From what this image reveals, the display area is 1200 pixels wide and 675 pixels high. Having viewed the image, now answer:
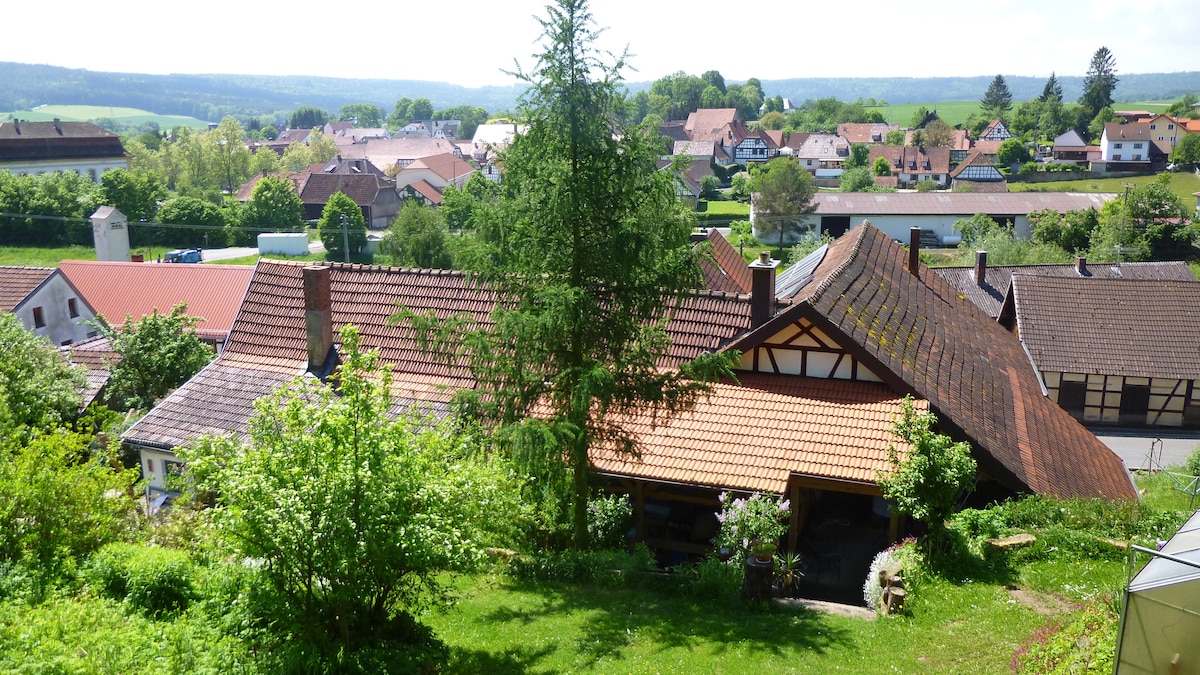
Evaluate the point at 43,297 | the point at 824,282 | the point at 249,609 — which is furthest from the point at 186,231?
the point at 249,609

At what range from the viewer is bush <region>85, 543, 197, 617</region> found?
12.2m

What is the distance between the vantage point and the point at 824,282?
19875 millimetres

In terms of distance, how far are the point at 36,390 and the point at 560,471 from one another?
14.4 meters

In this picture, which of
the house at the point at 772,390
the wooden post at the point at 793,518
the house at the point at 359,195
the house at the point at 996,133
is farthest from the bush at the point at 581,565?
the house at the point at 996,133

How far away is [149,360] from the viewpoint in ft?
81.6

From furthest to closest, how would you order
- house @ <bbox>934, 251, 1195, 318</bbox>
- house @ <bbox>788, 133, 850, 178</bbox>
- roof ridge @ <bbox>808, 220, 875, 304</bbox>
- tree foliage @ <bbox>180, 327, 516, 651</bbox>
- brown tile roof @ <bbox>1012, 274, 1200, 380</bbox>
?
house @ <bbox>788, 133, 850, 178</bbox> < house @ <bbox>934, 251, 1195, 318</bbox> < brown tile roof @ <bbox>1012, 274, 1200, 380</bbox> < roof ridge @ <bbox>808, 220, 875, 304</bbox> < tree foliage @ <bbox>180, 327, 516, 651</bbox>

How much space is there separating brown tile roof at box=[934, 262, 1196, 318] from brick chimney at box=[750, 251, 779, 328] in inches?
922

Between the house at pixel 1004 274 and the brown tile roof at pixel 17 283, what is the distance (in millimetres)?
36925

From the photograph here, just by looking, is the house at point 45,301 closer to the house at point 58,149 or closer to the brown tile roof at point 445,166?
the house at point 58,149

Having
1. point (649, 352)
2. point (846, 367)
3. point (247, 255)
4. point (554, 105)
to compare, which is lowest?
point (247, 255)

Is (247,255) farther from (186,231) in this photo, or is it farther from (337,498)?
(337,498)

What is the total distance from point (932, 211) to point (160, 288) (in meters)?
56.5

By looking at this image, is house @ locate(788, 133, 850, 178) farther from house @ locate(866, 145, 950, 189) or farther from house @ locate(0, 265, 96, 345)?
house @ locate(0, 265, 96, 345)

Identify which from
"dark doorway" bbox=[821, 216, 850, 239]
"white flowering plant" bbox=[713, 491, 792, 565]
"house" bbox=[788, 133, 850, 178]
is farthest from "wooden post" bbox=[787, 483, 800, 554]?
"house" bbox=[788, 133, 850, 178]
